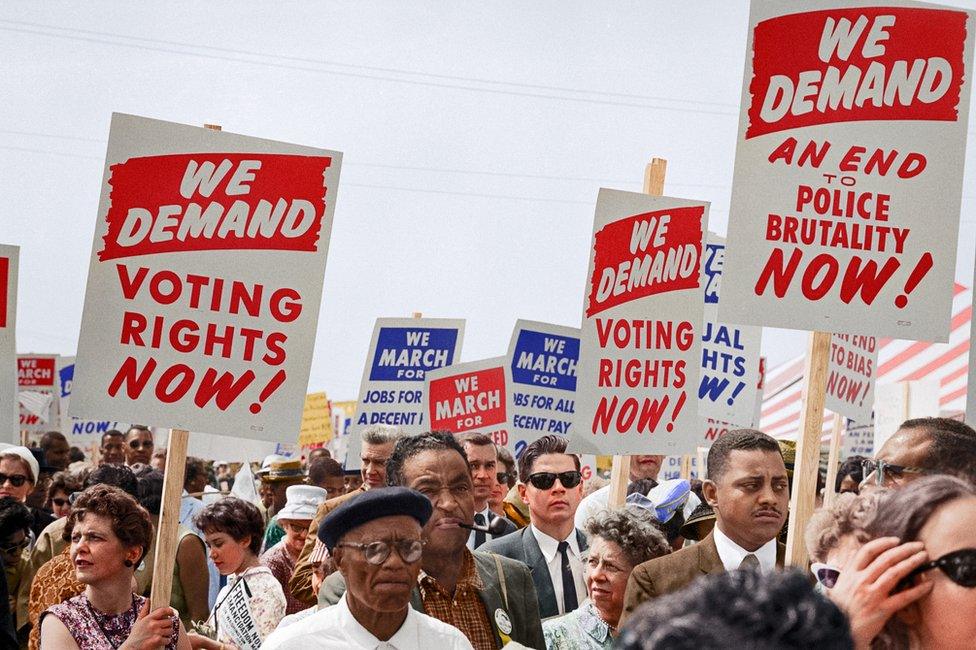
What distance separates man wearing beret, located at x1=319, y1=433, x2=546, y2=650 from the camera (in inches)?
183

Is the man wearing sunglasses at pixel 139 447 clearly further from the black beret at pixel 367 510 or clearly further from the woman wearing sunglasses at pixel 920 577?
the woman wearing sunglasses at pixel 920 577

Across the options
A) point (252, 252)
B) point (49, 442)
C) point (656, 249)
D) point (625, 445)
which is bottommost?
point (49, 442)

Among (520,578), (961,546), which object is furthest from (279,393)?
(961,546)

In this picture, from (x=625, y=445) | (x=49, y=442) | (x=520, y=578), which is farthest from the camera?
(x=49, y=442)

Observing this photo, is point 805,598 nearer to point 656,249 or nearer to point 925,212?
point 925,212

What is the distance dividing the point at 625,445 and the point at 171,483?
3.32 m

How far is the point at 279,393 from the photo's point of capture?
608 cm

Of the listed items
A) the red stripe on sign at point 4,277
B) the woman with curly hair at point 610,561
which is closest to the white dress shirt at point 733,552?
the woman with curly hair at point 610,561

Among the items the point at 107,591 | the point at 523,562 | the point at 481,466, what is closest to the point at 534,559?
the point at 523,562

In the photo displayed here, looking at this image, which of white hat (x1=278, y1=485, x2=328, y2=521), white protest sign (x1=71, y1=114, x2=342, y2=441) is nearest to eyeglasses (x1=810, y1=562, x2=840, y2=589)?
white protest sign (x1=71, y1=114, x2=342, y2=441)

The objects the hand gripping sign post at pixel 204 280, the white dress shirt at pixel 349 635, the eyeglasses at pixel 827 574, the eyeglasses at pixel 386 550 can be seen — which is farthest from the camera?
the hand gripping sign post at pixel 204 280

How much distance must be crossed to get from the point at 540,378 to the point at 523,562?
22.0 feet

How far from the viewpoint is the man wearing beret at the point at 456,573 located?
4645mm

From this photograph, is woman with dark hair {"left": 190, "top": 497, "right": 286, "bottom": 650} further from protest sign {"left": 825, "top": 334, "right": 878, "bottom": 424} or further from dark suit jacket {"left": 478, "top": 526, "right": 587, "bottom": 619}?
protest sign {"left": 825, "top": 334, "right": 878, "bottom": 424}
